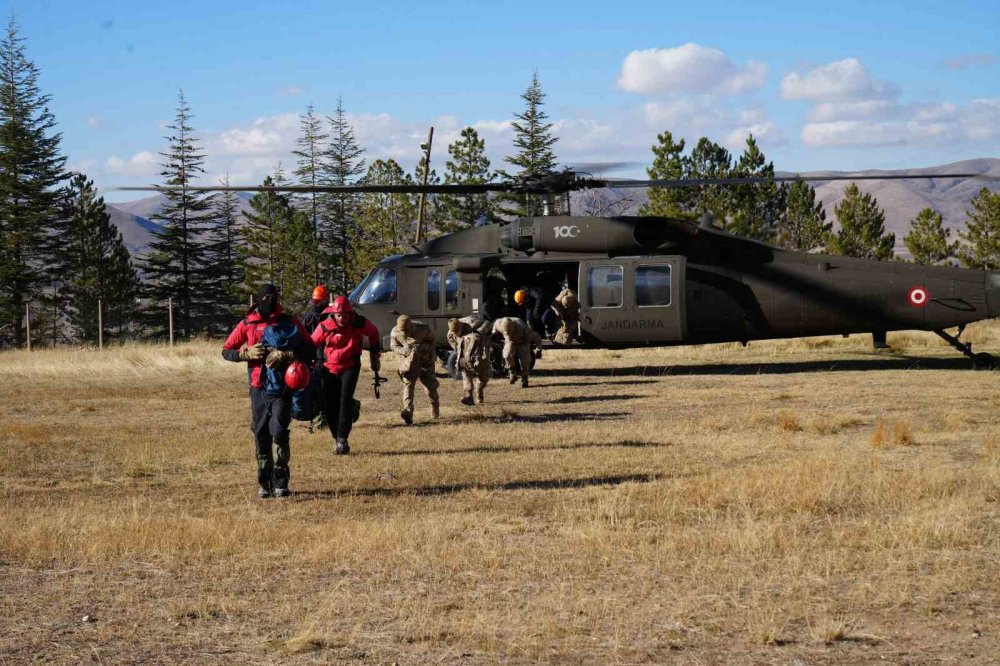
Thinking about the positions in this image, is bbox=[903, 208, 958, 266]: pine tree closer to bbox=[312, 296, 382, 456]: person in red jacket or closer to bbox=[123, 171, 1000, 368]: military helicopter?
bbox=[123, 171, 1000, 368]: military helicopter

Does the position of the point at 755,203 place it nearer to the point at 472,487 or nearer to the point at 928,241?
the point at 928,241

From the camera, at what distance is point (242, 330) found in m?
10.6

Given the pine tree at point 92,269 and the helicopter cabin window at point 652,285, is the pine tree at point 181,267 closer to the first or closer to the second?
the pine tree at point 92,269

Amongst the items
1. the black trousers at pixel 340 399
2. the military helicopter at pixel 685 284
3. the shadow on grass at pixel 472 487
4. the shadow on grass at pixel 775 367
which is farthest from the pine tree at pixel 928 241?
the shadow on grass at pixel 472 487

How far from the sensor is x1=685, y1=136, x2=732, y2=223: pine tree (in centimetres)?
6109

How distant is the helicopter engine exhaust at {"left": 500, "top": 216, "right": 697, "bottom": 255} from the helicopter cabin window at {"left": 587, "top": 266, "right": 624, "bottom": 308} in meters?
0.37

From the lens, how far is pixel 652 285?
21.4 metres

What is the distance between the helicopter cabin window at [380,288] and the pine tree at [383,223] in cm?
4715

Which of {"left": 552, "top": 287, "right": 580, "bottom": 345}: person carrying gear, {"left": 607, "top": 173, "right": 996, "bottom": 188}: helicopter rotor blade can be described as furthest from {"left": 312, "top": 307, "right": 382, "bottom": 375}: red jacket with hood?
{"left": 552, "top": 287, "right": 580, "bottom": 345}: person carrying gear

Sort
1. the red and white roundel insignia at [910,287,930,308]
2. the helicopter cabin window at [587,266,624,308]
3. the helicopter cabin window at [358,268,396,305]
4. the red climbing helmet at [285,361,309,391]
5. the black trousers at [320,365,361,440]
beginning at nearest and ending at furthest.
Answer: the red climbing helmet at [285,361,309,391] → the black trousers at [320,365,361,440] → the red and white roundel insignia at [910,287,930,308] → the helicopter cabin window at [587,266,624,308] → the helicopter cabin window at [358,268,396,305]

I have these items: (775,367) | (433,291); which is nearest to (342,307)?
(433,291)

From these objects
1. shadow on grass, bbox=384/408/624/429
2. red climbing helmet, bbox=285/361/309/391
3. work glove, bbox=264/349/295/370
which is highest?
work glove, bbox=264/349/295/370

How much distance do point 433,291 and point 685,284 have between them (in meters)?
5.07

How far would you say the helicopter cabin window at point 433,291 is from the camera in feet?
73.4
